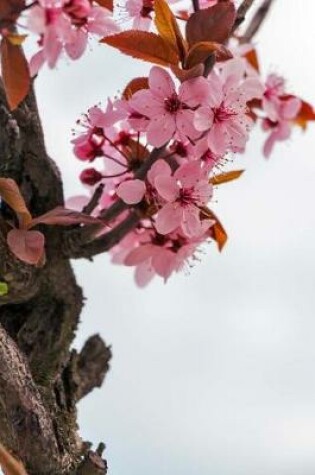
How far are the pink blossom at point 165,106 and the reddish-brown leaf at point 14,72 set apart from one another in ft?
0.53

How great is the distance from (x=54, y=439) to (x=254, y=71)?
0.65 m

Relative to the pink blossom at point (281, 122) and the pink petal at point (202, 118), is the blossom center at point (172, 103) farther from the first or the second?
the pink blossom at point (281, 122)

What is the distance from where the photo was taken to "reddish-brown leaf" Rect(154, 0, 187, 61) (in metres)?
1.00

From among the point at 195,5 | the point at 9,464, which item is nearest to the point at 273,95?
the point at 195,5

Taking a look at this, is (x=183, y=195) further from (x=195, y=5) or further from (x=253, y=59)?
(x=253, y=59)

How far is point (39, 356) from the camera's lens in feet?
4.18

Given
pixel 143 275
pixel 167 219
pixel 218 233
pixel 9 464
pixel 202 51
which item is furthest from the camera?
pixel 143 275

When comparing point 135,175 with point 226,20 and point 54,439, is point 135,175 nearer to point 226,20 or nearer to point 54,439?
point 226,20

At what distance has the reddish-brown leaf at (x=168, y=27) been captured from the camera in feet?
3.27

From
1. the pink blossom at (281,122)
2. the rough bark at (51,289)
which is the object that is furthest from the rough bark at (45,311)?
the pink blossom at (281,122)

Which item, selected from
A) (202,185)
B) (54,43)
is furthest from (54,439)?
(54,43)

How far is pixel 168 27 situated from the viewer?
3.29 ft

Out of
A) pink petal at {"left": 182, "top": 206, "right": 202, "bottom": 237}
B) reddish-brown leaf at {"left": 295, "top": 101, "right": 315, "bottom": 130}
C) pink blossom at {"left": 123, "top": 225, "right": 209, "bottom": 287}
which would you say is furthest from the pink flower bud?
→ reddish-brown leaf at {"left": 295, "top": 101, "right": 315, "bottom": 130}

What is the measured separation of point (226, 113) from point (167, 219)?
147 millimetres
